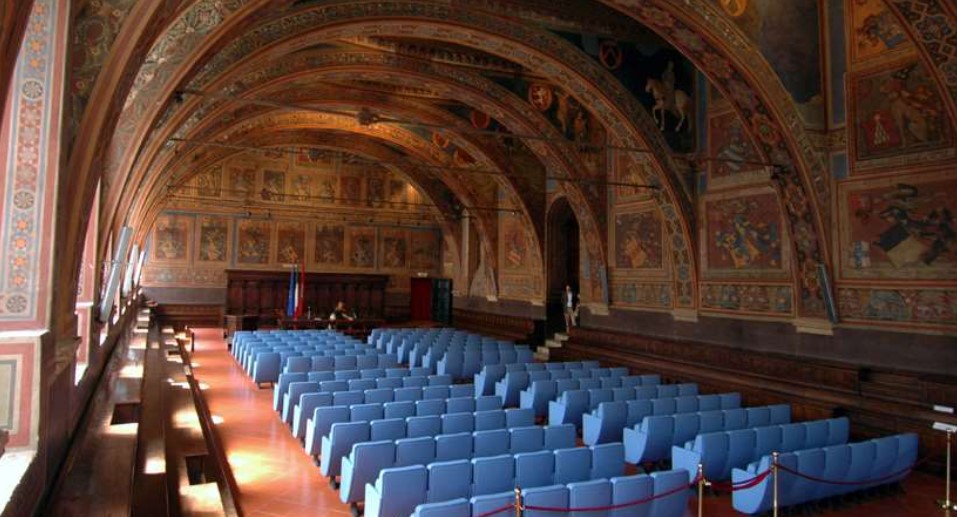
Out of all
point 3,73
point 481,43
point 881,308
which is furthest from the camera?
point 481,43

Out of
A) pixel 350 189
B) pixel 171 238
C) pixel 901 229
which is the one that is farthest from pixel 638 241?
pixel 171 238

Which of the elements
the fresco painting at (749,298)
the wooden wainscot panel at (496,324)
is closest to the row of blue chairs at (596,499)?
the fresco painting at (749,298)

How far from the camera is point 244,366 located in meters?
15.3

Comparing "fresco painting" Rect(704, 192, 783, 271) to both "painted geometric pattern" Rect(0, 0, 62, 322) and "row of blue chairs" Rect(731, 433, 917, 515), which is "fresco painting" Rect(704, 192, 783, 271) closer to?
"row of blue chairs" Rect(731, 433, 917, 515)

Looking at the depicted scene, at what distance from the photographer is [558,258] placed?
20.8 metres

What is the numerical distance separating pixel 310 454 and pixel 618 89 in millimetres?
10190

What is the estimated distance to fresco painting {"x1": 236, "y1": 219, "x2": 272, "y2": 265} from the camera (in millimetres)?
27391

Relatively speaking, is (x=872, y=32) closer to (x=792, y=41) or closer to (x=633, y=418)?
(x=792, y=41)

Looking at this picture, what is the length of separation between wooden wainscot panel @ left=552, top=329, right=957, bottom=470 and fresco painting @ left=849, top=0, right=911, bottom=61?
536 cm

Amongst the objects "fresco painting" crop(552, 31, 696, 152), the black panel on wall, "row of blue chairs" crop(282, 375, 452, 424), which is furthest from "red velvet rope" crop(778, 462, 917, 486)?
the black panel on wall

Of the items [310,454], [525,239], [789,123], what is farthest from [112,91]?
[525,239]

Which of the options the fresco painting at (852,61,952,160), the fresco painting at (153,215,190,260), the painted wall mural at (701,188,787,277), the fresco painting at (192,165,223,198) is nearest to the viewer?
the fresco painting at (852,61,952,160)

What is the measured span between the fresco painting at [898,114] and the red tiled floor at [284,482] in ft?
17.0

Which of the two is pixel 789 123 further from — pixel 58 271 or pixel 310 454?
pixel 58 271
